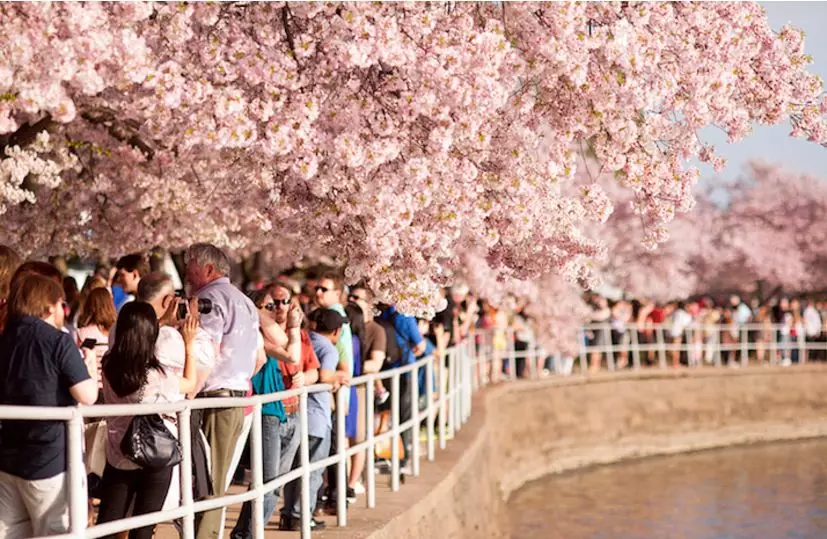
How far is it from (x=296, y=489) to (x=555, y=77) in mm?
3337

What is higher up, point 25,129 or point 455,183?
point 25,129

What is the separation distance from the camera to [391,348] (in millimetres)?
14516

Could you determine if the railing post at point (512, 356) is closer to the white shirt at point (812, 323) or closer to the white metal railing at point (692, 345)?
the white metal railing at point (692, 345)

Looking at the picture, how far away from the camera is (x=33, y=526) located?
6.82m

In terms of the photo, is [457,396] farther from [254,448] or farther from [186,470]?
[186,470]

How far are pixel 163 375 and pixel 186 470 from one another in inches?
24.8

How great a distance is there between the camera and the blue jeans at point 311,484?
10.2m

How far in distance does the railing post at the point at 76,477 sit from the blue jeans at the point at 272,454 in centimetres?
276

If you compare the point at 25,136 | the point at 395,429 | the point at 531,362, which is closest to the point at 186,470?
the point at 395,429

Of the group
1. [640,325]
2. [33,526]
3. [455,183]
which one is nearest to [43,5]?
[455,183]

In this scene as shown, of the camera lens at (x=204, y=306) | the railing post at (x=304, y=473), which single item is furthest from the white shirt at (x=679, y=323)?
the camera lens at (x=204, y=306)

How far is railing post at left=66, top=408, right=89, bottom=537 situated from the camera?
6.27 m

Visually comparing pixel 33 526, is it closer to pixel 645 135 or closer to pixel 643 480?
pixel 645 135

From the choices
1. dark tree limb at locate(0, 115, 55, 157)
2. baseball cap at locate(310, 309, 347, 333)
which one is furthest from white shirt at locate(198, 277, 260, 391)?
dark tree limb at locate(0, 115, 55, 157)
